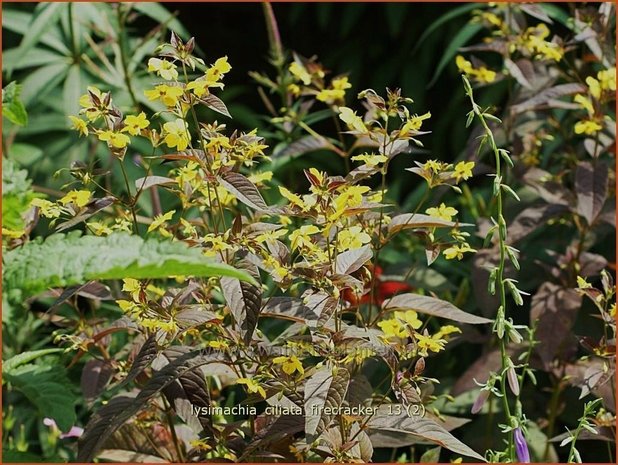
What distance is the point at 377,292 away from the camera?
162 centimetres

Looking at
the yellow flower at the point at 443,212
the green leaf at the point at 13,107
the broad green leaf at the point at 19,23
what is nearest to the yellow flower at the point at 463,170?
the yellow flower at the point at 443,212

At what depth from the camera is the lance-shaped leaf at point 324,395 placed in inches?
37.3

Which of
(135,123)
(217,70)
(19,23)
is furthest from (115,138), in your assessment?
(19,23)

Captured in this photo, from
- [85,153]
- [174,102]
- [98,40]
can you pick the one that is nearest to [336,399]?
[174,102]

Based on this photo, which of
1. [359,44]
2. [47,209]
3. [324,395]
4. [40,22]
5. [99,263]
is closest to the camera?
[99,263]

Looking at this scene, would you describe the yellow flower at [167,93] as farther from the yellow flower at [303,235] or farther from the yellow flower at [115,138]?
the yellow flower at [303,235]

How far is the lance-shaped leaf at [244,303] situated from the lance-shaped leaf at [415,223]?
0.64ft

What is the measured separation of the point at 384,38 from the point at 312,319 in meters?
2.13

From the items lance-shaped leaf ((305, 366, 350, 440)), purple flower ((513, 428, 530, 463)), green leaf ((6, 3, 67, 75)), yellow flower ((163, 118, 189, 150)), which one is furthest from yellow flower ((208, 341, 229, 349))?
green leaf ((6, 3, 67, 75))

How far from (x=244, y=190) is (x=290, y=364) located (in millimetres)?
193

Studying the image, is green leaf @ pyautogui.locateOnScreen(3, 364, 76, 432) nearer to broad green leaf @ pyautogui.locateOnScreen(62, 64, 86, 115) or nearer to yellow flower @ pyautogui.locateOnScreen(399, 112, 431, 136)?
yellow flower @ pyautogui.locateOnScreen(399, 112, 431, 136)

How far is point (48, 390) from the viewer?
118 centimetres

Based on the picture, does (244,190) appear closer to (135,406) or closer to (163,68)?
(163,68)

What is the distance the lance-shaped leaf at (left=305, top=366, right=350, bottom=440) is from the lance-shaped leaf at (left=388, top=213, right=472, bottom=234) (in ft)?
0.65
